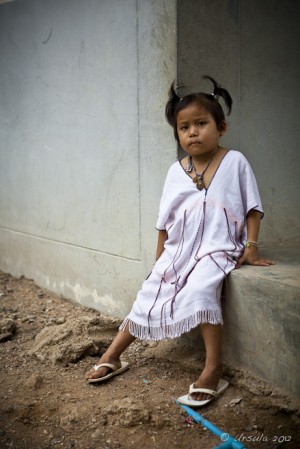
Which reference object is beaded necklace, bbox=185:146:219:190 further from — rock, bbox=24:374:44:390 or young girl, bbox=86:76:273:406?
rock, bbox=24:374:44:390

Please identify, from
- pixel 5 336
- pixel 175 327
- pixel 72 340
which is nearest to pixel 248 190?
pixel 175 327

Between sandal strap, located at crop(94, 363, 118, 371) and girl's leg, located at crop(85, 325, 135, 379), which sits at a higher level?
girl's leg, located at crop(85, 325, 135, 379)

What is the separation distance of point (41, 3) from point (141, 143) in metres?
1.62

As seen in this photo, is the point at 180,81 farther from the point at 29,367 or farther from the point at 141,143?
the point at 29,367

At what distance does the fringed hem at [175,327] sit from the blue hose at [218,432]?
0.36m

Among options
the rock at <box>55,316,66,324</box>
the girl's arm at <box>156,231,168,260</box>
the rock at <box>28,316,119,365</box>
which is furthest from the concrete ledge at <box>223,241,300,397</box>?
the rock at <box>55,316,66,324</box>

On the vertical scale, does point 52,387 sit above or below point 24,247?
below

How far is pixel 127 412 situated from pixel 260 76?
2137 mm

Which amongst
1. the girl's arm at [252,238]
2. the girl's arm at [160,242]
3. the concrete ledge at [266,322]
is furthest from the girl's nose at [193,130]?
the concrete ledge at [266,322]

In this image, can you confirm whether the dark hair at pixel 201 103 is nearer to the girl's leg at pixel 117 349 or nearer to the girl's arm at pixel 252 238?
the girl's arm at pixel 252 238

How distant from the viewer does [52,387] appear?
269cm

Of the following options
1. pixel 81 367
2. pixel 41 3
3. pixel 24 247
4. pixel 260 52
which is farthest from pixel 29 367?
pixel 41 3

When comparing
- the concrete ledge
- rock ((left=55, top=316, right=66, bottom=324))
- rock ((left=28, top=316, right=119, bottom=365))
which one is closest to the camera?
the concrete ledge

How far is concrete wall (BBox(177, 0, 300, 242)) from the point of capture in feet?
9.34
